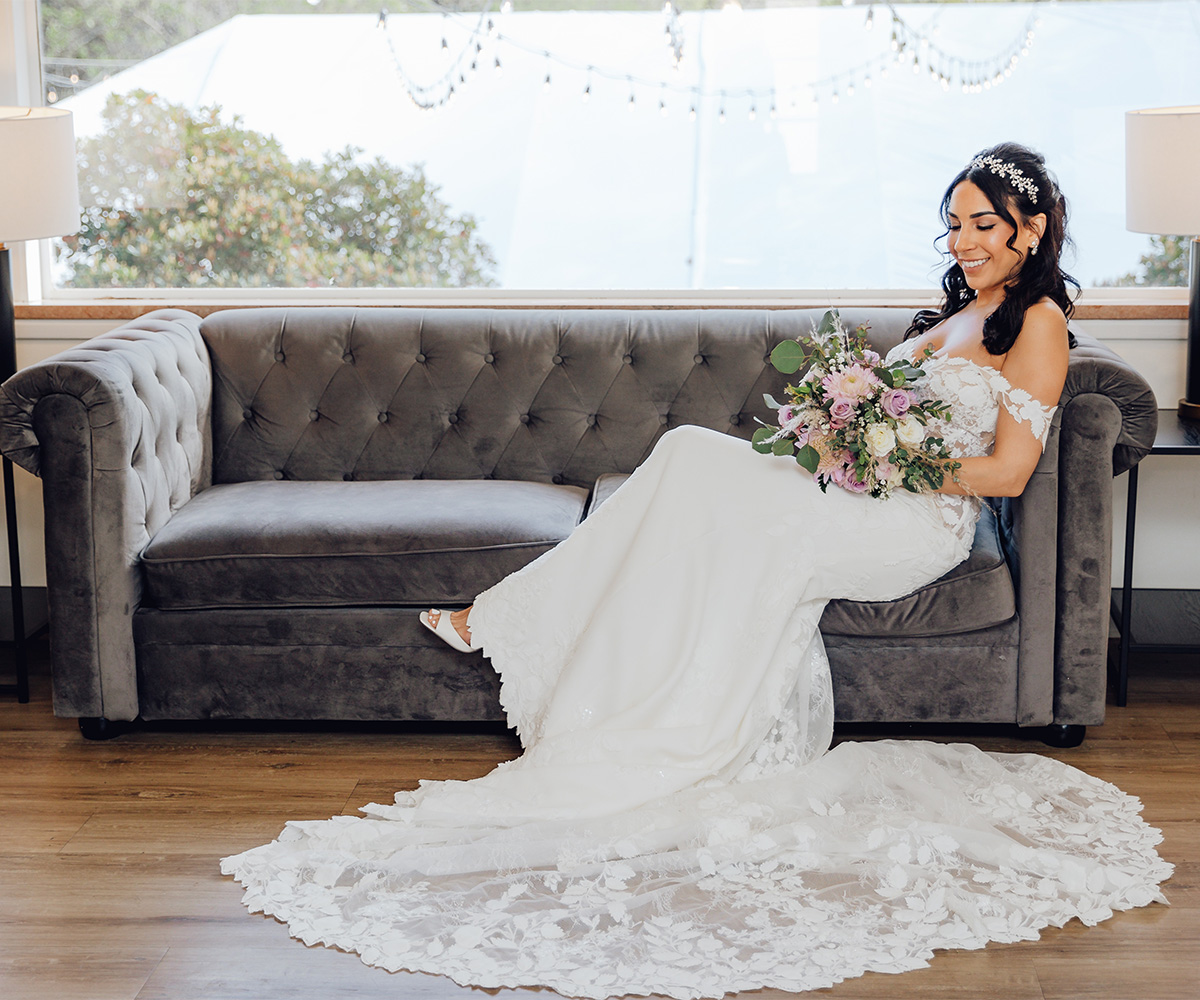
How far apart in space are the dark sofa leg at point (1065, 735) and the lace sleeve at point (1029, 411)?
685 mm

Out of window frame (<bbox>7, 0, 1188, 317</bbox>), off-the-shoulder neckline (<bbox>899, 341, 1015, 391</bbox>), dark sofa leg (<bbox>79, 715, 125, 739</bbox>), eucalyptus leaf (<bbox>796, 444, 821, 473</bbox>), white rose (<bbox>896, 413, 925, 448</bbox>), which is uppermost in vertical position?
window frame (<bbox>7, 0, 1188, 317</bbox>)

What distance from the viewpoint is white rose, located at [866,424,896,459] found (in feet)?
7.75

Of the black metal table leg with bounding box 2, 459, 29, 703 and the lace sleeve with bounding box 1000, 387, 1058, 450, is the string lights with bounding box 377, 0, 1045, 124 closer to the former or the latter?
the lace sleeve with bounding box 1000, 387, 1058, 450

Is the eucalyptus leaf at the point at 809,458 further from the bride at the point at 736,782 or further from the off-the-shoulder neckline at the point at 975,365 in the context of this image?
the off-the-shoulder neckline at the point at 975,365

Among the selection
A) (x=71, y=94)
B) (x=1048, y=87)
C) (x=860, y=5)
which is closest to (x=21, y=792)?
(x=71, y=94)

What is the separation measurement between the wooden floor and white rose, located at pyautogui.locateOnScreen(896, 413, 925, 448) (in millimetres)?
803

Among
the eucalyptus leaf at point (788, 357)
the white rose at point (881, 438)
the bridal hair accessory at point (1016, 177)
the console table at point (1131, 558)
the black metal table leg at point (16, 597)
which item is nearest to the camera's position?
the white rose at point (881, 438)

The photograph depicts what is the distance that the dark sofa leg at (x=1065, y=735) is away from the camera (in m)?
2.69

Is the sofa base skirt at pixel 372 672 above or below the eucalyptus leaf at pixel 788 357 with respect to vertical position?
below

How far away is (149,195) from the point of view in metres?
3.71

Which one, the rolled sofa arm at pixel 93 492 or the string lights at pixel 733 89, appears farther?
the string lights at pixel 733 89

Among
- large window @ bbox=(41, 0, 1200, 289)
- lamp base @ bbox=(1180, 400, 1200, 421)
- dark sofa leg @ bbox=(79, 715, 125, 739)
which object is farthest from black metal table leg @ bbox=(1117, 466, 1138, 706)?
dark sofa leg @ bbox=(79, 715, 125, 739)

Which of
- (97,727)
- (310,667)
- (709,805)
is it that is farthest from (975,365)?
(97,727)

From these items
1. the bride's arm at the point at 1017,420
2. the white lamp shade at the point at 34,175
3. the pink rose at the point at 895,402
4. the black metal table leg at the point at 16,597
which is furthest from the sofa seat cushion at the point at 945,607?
the white lamp shade at the point at 34,175
